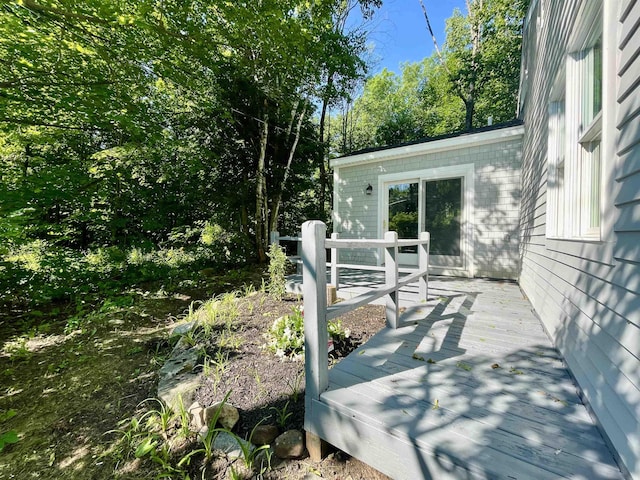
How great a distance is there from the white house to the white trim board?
23 millimetres

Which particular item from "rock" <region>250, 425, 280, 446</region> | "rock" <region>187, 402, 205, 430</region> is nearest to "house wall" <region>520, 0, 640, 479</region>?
"rock" <region>250, 425, 280, 446</region>

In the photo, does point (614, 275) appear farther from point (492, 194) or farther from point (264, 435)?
point (492, 194)

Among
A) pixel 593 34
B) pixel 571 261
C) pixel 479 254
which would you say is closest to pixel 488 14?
pixel 479 254

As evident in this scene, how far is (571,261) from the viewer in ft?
6.54

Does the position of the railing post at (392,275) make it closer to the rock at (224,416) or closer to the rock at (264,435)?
the rock at (264,435)

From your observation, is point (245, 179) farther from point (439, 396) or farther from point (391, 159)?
point (439, 396)

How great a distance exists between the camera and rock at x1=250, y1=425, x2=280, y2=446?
183cm

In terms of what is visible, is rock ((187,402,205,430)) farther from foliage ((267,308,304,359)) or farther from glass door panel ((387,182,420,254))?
glass door panel ((387,182,420,254))

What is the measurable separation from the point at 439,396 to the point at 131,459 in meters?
2.11

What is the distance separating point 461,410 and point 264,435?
1244mm

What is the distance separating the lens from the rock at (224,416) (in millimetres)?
1919

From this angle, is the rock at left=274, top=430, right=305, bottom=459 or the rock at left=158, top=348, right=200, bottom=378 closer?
the rock at left=274, top=430, right=305, bottom=459

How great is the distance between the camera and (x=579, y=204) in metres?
2.15

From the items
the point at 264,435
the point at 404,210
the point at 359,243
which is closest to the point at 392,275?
the point at 359,243
